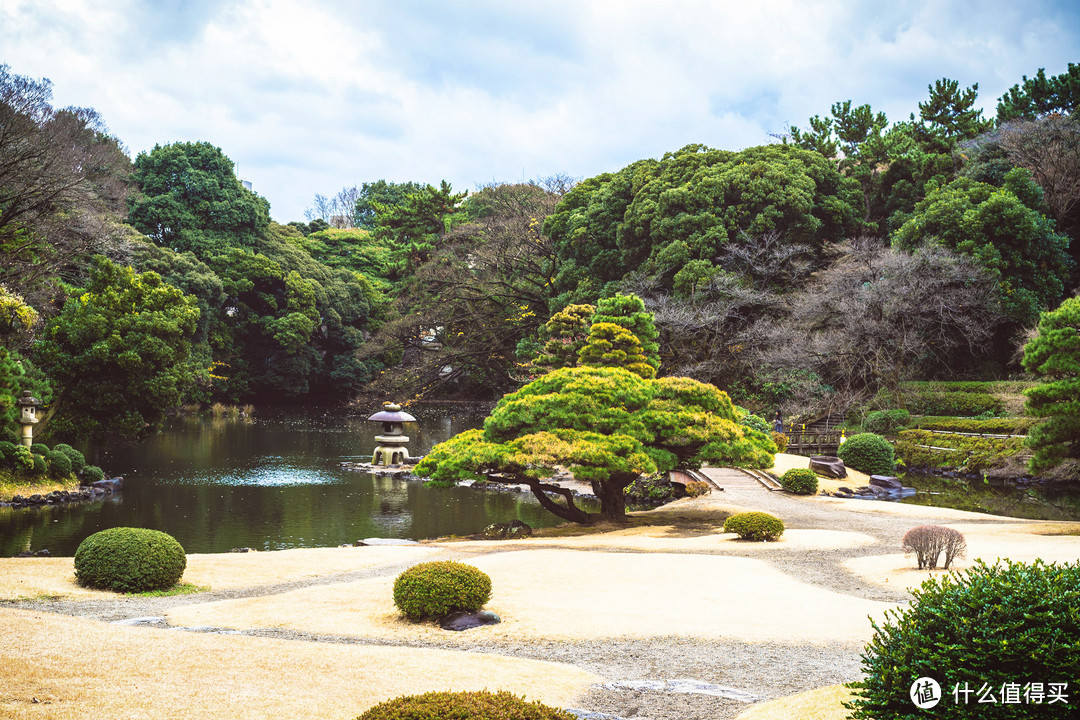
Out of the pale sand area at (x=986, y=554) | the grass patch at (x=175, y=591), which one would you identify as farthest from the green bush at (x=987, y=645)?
the grass patch at (x=175, y=591)

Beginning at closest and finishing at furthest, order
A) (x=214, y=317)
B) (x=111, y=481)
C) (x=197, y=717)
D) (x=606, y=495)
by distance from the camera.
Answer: (x=197, y=717), (x=606, y=495), (x=111, y=481), (x=214, y=317)

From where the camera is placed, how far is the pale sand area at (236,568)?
30.9 ft

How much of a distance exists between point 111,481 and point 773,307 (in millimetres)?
25239

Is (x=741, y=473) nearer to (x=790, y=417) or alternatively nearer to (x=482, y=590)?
(x=790, y=417)

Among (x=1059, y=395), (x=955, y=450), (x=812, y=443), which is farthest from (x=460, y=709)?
(x=812, y=443)

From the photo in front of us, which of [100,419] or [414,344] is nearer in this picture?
[100,419]

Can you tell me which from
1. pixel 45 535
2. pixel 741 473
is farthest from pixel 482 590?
pixel 741 473

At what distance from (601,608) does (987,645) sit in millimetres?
5604

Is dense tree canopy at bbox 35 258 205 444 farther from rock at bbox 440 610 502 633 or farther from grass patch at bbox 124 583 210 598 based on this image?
rock at bbox 440 610 502 633

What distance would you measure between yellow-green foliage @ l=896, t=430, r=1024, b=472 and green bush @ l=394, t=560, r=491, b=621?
22.3 meters

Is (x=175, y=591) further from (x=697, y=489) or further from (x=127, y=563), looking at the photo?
(x=697, y=489)

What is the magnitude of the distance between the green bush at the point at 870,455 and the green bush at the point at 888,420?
15.5 ft

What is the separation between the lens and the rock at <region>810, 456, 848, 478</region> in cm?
2370

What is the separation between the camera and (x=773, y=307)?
32594mm
